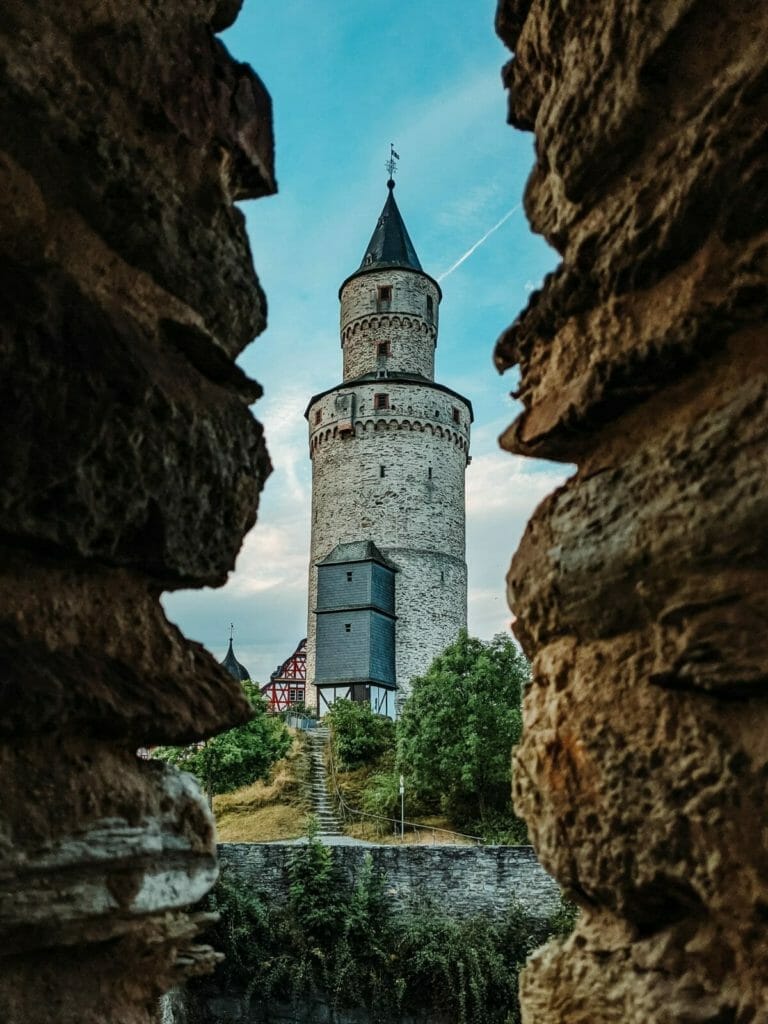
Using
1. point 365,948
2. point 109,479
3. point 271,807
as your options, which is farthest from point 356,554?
point 109,479

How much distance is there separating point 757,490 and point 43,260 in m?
1.18

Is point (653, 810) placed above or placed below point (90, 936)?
above

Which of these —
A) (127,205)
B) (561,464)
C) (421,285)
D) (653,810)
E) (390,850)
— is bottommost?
(390,850)

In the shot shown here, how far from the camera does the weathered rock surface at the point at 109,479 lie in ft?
4.68

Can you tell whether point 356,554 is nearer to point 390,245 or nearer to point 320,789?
point 320,789

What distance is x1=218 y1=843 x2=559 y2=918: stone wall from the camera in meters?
13.7

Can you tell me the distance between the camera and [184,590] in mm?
1804

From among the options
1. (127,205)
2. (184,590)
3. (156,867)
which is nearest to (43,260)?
(127,205)

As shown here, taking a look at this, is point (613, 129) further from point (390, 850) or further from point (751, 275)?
point (390, 850)

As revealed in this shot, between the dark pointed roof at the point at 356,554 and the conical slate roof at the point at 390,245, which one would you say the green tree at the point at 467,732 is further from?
the conical slate roof at the point at 390,245

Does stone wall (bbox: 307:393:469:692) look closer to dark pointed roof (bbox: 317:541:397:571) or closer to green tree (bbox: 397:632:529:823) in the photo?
dark pointed roof (bbox: 317:541:397:571)

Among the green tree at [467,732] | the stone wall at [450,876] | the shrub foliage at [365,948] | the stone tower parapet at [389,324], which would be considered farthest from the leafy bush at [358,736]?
the stone tower parapet at [389,324]

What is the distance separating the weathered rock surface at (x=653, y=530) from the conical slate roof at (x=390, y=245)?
3639 cm

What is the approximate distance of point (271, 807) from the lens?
22219mm
